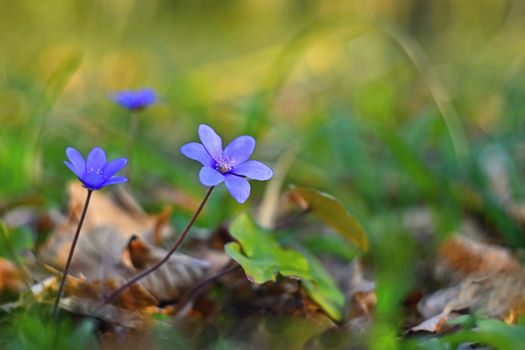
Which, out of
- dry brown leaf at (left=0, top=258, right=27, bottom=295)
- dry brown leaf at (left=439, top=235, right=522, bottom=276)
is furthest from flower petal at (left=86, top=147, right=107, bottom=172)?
dry brown leaf at (left=439, top=235, right=522, bottom=276)

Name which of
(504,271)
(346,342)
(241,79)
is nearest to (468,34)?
(241,79)

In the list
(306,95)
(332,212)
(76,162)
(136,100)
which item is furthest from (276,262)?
(306,95)

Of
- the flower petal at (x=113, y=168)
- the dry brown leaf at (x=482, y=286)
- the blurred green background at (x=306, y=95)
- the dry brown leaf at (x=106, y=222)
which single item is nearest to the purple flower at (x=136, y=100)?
the dry brown leaf at (x=106, y=222)

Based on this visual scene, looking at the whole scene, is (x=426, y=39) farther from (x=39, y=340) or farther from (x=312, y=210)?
(x=39, y=340)

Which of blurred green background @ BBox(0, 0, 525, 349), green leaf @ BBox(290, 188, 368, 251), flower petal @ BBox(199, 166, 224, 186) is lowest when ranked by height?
blurred green background @ BBox(0, 0, 525, 349)

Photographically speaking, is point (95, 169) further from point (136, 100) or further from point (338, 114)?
point (338, 114)

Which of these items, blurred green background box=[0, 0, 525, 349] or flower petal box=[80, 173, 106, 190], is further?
blurred green background box=[0, 0, 525, 349]

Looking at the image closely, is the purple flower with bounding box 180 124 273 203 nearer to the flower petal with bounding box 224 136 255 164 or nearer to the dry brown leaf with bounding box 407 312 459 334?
the flower petal with bounding box 224 136 255 164
